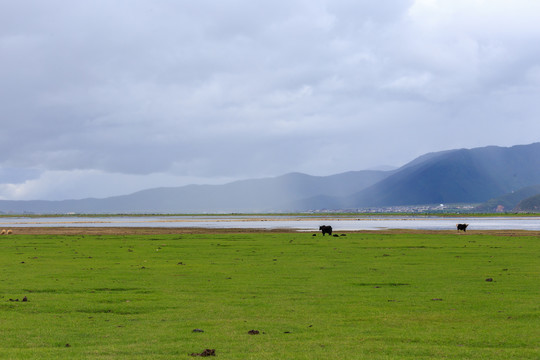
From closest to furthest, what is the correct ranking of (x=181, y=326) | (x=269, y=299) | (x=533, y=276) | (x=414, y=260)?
(x=181, y=326), (x=269, y=299), (x=533, y=276), (x=414, y=260)

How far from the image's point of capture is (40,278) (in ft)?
82.2

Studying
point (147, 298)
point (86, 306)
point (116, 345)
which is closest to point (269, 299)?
point (147, 298)

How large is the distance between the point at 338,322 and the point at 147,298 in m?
7.77

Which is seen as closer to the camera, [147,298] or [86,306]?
[86,306]

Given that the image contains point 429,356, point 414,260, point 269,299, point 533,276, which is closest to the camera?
point 429,356

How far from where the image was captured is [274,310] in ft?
56.2

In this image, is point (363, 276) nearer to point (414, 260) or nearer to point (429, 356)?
point (414, 260)

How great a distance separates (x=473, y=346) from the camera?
40.9 ft

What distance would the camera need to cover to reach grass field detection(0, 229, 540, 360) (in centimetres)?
1234

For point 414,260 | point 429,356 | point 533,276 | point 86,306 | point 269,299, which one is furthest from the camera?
point 414,260

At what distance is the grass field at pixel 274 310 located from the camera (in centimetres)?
1234

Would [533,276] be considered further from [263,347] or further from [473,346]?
[263,347]

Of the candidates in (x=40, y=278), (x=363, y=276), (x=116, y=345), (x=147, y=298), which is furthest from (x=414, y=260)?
(x=116, y=345)

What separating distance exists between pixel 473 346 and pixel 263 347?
15.9 ft
